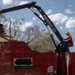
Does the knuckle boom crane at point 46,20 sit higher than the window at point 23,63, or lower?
higher

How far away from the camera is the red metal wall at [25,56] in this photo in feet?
44.1

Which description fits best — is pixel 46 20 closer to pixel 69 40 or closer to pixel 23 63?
pixel 69 40

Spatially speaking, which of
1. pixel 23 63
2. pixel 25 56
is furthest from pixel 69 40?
pixel 23 63

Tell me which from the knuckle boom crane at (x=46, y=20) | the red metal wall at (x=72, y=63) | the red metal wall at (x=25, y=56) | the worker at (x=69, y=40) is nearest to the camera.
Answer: the red metal wall at (x=72, y=63)

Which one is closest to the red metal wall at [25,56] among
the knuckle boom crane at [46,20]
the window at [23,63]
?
the window at [23,63]

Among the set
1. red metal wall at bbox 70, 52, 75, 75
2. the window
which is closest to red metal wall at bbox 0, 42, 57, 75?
the window

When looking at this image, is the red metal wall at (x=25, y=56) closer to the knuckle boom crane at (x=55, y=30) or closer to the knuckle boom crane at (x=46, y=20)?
the knuckle boom crane at (x=55, y=30)

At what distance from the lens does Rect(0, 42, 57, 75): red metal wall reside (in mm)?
13453

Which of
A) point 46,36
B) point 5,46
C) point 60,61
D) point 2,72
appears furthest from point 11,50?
point 46,36

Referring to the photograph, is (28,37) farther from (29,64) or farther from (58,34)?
(29,64)

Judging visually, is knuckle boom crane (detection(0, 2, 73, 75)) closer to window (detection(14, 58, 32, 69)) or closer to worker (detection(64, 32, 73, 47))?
worker (detection(64, 32, 73, 47))

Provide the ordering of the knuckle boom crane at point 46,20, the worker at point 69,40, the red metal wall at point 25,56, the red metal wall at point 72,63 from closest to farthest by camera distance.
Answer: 1. the red metal wall at point 72,63
2. the red metal wall at point 25,56
3. the worker at point 69,40
4. the knuckle boom crane at point 46,20

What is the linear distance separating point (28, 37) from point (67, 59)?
64.0 ft

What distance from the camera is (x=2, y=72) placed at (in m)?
13.6
